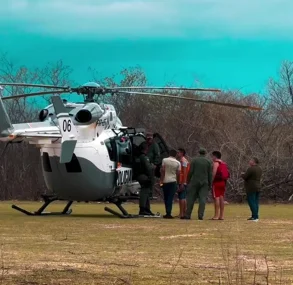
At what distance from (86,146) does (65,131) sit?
1464mm

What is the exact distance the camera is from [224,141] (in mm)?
41406

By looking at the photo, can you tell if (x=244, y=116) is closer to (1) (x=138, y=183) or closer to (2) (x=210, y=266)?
(1) (x=138, y=183)

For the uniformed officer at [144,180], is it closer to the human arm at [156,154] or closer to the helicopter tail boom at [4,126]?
the human arm at [156,154]

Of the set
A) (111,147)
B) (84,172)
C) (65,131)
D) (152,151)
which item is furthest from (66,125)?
(152,151)

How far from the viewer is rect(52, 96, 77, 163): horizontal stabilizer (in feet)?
62.6

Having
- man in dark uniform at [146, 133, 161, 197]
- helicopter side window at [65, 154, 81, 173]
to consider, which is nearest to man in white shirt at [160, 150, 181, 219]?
man in dark uniform at [146, 133, 161, 197]

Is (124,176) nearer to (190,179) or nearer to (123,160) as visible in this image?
(123,160)

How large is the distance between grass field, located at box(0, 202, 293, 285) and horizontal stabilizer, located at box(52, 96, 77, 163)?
1.71 meters

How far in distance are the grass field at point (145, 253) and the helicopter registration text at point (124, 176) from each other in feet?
9.71

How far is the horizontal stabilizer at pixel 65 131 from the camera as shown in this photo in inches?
751

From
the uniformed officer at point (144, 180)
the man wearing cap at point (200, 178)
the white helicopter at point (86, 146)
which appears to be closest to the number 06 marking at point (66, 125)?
the white helicopter at point (86, 146)

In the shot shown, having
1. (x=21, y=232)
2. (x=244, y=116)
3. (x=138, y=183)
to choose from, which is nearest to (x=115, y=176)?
(x=138, y=183)

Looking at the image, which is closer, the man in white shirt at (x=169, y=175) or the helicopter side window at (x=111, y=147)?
the man in white shirt at (x=169, y=175)

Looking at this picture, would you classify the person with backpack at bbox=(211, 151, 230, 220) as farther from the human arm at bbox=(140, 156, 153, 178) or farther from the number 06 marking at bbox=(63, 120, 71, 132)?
the number 06 marking at bbox=(63, 120, 71, 132)
